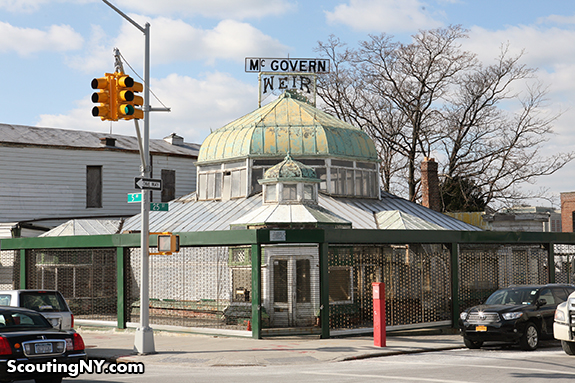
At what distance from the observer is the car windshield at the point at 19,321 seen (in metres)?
10.5

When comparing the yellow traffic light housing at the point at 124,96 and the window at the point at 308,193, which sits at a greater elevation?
the yellow traffic light housing at the point at 124,96

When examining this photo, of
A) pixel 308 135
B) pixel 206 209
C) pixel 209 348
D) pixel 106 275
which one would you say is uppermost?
pixel 308 135

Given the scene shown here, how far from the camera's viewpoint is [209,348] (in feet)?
52.6

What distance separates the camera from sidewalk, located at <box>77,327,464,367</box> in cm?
1429

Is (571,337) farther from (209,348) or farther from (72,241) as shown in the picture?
(72,241)

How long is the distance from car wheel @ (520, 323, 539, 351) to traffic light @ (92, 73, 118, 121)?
407 inches

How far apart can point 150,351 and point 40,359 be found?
16.9ft

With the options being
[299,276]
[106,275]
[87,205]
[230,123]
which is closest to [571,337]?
[299,276]

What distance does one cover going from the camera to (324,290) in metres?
17.6

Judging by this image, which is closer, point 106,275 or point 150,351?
point 150,351

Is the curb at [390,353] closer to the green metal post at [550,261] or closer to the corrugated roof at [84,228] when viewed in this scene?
the green metal post at [550,261]

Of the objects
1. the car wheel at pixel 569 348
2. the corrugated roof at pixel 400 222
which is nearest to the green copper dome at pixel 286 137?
the corrugated roof at pixel 400 222

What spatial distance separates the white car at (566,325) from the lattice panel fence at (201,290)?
8.02 m

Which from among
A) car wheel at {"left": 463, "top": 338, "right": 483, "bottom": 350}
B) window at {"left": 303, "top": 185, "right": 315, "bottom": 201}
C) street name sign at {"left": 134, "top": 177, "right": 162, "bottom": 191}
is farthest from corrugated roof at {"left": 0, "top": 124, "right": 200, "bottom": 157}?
car wheel at {"left": 463, "top": 338, "right": 483, "bottom": 350}
